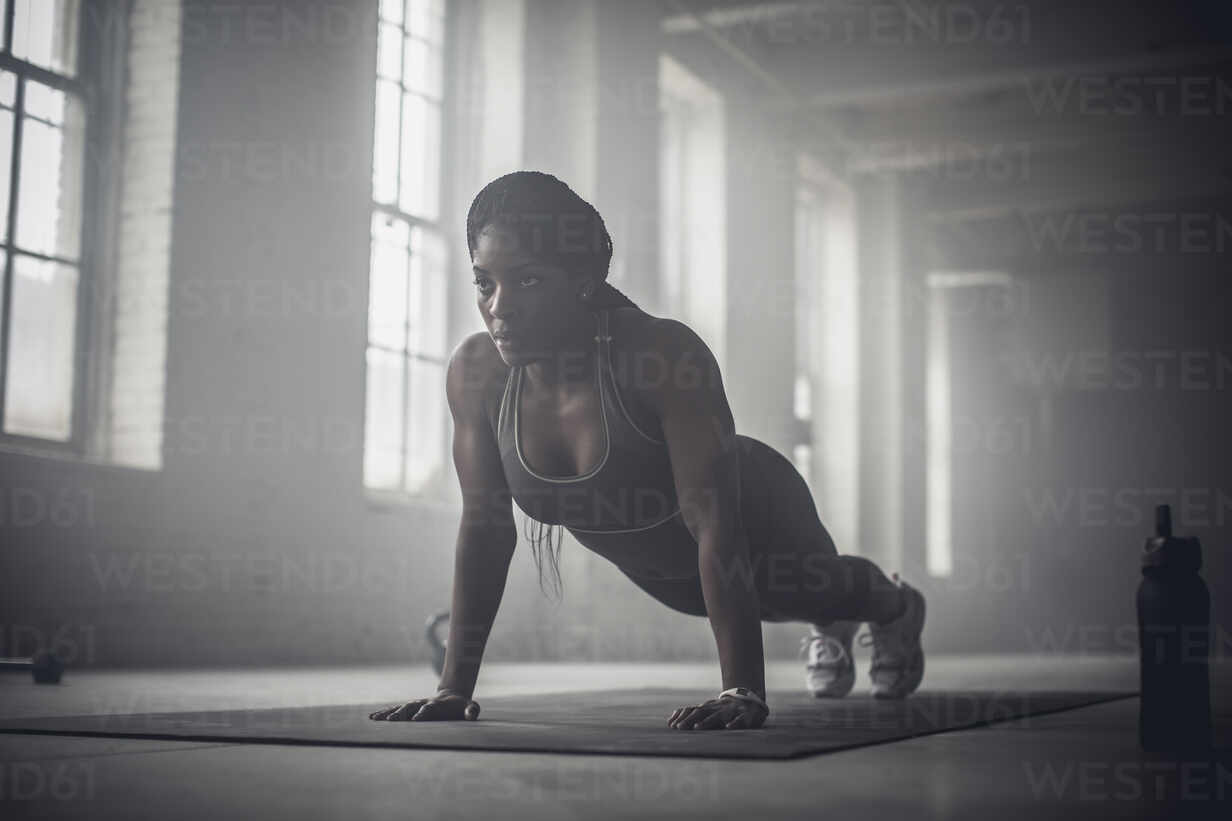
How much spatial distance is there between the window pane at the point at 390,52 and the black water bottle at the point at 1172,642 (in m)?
5.77

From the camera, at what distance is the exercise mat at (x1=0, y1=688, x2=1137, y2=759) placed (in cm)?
214

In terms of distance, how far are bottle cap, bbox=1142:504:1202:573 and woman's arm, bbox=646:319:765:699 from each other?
65cm

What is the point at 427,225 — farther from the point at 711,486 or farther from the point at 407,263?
the point at 711,486

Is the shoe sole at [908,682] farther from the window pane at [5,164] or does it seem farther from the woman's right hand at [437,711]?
the window pane at [5,164]

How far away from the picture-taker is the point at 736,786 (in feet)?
5.54

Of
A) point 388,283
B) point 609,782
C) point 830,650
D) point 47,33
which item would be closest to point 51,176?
point 47,33

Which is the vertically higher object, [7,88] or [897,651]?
[7,88]

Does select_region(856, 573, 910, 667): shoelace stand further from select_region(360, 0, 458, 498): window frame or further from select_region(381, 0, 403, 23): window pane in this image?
select_region(381, 0, 403, 23): window pane

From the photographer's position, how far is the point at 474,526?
2.69 meters

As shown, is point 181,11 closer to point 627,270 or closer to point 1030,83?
point 627,270

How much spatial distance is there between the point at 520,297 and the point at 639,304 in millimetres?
6362

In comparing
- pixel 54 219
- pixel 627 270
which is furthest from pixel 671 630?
pixel 54 219

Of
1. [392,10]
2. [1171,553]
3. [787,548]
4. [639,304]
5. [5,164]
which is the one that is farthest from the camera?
[639,304]

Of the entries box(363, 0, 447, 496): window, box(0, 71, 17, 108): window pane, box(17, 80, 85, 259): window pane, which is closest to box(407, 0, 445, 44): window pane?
box(363, 0, 447, 496): window
